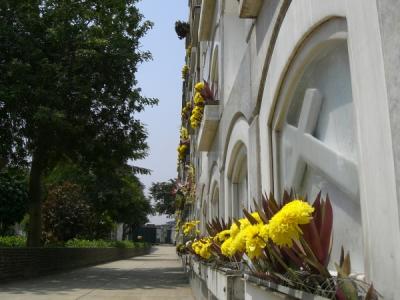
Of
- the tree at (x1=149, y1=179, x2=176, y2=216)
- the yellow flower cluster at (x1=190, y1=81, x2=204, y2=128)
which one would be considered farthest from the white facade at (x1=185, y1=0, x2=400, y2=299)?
the tree at (x1=149, y1=179, x2=176, y2=216)

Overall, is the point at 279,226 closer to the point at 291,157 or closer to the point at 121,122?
the point at 291,157

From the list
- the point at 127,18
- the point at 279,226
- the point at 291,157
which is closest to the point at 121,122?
the point at 127,18

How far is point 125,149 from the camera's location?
18.0 meters

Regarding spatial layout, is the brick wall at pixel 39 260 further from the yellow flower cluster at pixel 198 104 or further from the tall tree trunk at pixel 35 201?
the yellow flower cluster at pixel 198 104

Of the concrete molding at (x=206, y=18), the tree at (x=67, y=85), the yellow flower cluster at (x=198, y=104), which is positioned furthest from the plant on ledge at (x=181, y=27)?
the yellow flower cluster at (x=198, y=104)

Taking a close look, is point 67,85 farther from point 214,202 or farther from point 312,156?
point 312,156

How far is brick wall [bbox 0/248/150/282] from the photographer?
14.4m

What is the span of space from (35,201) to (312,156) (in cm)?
1645

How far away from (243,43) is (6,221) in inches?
827

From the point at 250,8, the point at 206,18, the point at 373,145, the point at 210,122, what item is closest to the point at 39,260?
the point at 210,122

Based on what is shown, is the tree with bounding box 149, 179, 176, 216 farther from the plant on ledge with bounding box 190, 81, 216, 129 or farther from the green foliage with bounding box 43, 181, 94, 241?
the plant on ledge with bounding box 190, 81, 216, 129

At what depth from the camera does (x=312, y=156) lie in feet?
11.4

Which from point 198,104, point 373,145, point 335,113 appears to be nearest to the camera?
point 373,145

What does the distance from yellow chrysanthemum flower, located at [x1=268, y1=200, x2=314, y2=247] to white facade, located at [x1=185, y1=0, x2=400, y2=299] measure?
30 cm
